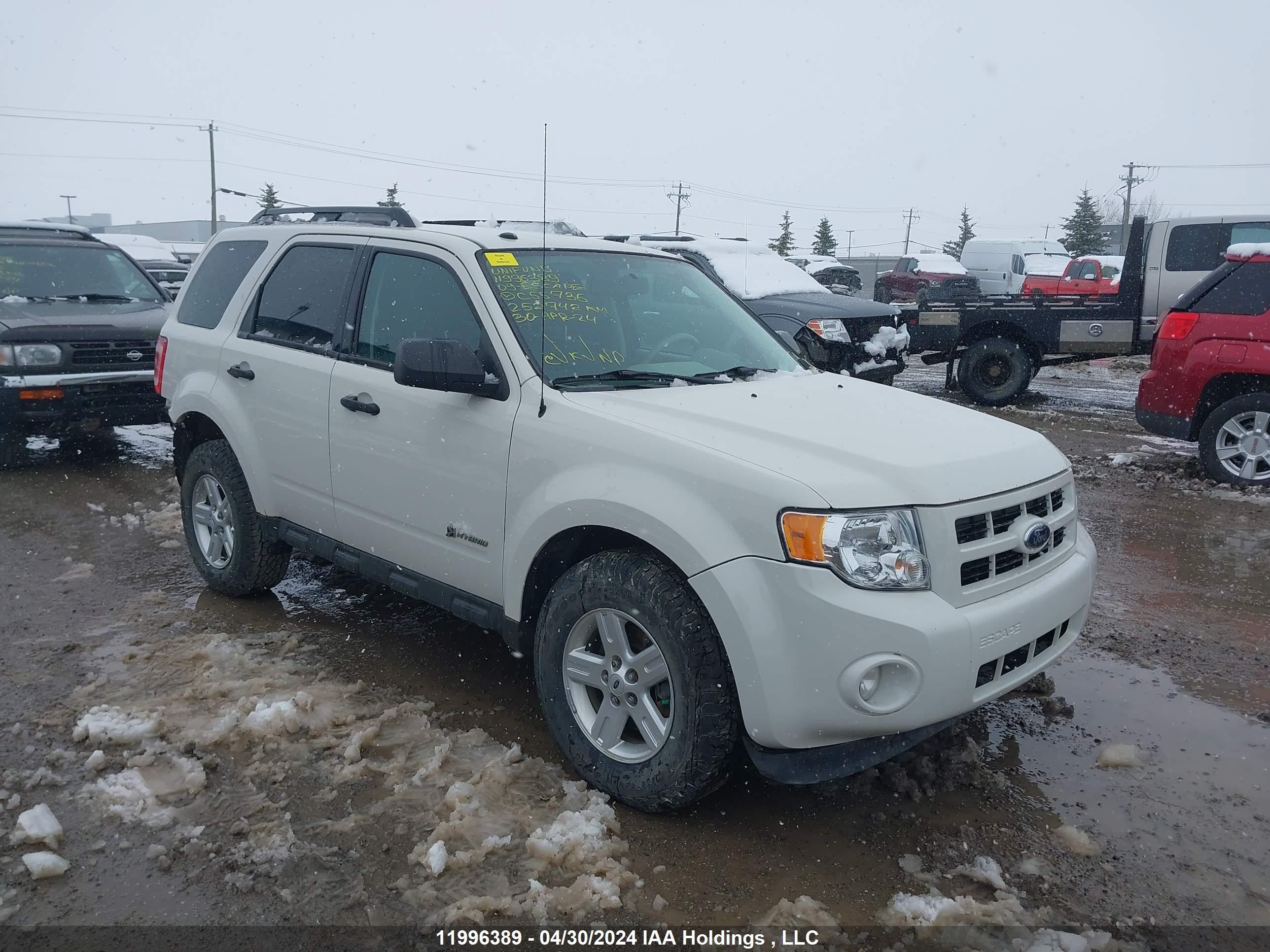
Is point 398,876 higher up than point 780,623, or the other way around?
point 780,623

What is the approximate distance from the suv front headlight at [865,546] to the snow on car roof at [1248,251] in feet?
20.7

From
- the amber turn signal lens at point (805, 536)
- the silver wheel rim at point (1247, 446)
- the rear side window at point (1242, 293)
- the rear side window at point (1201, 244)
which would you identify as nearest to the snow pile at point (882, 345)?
the rear side window at point (1201, 244)

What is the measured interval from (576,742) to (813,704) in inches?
35.9

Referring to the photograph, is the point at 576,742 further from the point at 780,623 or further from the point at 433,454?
the point at 433,454

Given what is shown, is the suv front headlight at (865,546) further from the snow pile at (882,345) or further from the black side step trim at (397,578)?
the snow pile at (882,345)

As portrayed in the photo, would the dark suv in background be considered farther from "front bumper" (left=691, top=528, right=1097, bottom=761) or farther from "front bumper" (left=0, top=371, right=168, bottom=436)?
"front bumper" (left=691, top=528, right=1097, bottom=761)

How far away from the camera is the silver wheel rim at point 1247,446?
7.53 meters

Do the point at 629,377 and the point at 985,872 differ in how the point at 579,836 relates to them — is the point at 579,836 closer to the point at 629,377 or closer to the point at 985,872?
the point at 985,872

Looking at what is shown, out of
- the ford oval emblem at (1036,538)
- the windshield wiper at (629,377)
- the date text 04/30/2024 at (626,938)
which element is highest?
the windshield wiper at (629,377)

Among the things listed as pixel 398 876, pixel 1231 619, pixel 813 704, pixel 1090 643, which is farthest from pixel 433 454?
pixel 1231 619

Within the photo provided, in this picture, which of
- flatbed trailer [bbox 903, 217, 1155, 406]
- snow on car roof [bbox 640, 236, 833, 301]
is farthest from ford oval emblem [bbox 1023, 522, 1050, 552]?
flatbed trailer [bbox 903, 217, 1155, 406]

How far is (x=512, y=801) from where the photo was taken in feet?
10.5

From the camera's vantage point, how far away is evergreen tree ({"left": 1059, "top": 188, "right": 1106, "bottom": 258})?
59969mm

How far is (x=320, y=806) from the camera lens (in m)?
3.17
